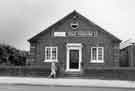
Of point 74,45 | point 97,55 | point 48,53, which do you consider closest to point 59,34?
point 74,45

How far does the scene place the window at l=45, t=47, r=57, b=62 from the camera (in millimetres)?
24438

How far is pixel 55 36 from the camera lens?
24609 millimetres

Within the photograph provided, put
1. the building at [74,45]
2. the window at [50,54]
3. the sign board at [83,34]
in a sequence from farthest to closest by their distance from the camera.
Answer: the window at [50,54] < the sign board at [83,34] < the building at [74,45]

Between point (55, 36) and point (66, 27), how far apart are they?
156 centimetres

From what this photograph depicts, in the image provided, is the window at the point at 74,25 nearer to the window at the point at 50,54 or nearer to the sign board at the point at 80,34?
the sign board at the point at 80,34

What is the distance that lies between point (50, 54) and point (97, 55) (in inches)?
200

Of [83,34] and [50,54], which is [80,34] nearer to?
[83,34]

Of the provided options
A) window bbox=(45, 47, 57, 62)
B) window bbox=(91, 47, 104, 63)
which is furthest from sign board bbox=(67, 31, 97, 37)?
window bbox=(45, 47, 57, 62)

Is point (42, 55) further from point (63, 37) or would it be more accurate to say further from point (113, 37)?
point (113, 37)

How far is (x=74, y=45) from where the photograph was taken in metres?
24.0

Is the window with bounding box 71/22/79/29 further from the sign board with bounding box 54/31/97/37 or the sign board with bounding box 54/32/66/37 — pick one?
the sign board with bounding box 54/32/66/37

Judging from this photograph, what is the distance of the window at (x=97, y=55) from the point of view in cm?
2405

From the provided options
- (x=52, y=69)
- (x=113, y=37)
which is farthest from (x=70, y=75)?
(x=113, y=37)

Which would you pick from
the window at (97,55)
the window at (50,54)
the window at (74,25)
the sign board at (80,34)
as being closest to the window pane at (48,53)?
the window at (50,54)
